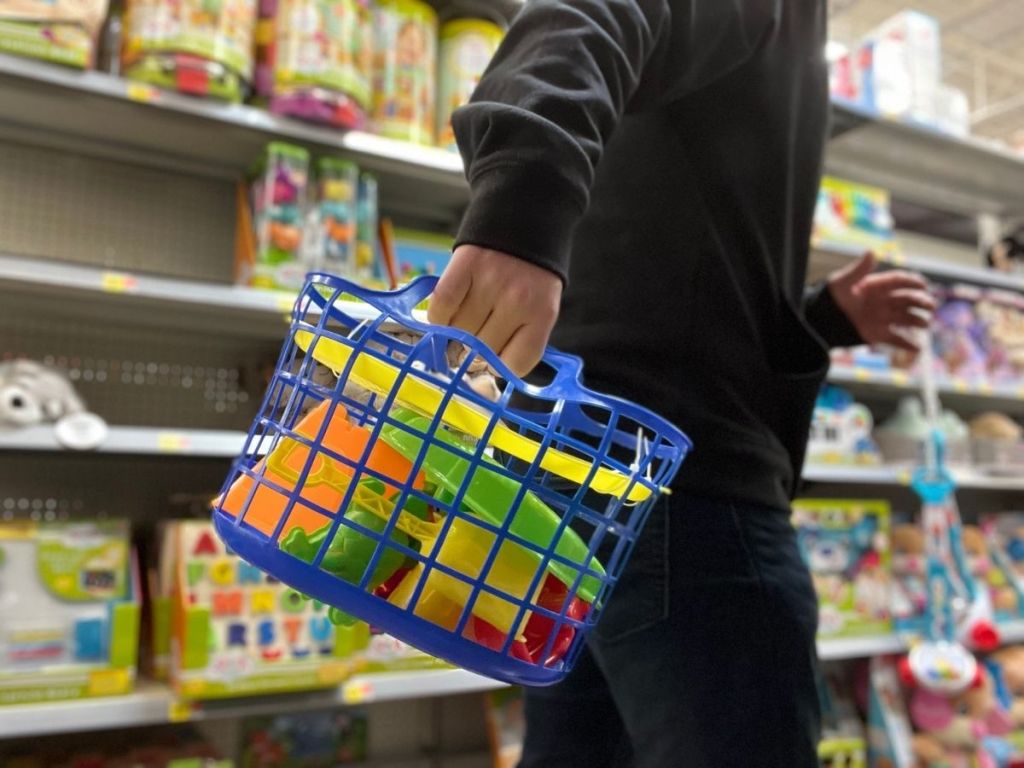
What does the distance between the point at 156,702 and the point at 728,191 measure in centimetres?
A: 125

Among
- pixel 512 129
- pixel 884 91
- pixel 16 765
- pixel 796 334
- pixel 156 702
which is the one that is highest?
pixel 884 91

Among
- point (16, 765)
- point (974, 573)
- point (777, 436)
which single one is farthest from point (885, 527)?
point (16, 765)

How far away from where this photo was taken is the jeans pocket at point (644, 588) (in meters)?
0.77

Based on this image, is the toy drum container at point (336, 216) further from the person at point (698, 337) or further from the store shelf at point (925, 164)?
the store shelf at point (925, 164)

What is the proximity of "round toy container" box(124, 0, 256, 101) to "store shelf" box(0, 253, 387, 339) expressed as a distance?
37cm

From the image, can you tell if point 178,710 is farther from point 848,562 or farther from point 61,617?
point 848,562

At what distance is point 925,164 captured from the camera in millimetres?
2893

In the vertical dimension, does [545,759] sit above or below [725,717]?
below

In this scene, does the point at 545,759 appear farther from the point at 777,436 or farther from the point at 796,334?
the point at 796,334

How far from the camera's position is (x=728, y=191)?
86cm

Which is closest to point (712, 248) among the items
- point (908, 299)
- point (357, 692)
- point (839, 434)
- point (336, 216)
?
point (908, 299)

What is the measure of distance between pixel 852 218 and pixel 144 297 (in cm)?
191

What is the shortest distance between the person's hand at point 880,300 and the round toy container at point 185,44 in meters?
1.17

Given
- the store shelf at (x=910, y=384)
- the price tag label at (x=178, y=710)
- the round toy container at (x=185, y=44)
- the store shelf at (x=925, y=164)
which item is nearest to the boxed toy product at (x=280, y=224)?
the round toy container at (x=185, y=44)
